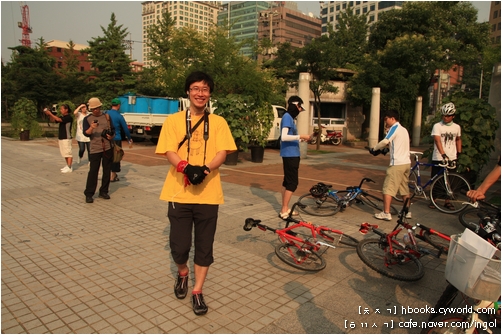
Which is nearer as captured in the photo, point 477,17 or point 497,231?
point 497,231

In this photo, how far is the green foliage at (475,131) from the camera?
24.2ft

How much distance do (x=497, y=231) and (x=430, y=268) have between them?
113 cm

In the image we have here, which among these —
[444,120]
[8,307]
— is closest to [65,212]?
[8,307]

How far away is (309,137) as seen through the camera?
5.82 meters

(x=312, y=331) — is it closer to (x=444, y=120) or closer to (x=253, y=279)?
(x=253, y=279)

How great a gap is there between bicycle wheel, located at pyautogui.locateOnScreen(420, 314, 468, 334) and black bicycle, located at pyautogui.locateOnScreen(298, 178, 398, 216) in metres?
3.93

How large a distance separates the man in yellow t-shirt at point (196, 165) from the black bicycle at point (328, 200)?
11.0ft

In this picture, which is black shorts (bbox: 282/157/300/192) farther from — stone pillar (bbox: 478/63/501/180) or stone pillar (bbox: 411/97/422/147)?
stone pillar (bbox: 411/97/422/147)

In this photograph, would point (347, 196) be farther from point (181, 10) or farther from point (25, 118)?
point (181, 10)

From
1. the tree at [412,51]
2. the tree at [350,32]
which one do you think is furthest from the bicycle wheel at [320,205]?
the tree at [350,32]

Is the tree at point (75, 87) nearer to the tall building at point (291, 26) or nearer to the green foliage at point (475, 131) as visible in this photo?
the green foliage at point (475, 131)

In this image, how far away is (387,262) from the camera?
4.29m

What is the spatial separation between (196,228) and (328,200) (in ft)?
12.1

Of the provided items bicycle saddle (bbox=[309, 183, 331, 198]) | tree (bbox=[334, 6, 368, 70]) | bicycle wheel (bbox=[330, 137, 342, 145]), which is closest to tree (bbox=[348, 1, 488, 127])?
bicycle wheel (bbox=[330, 137, 342, 145])
